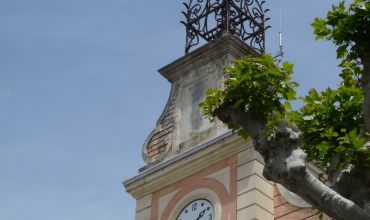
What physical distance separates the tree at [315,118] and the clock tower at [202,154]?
7.91 metres

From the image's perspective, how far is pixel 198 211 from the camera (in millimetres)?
20859

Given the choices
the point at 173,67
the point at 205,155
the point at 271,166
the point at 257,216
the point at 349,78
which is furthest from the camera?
the point at 173,67

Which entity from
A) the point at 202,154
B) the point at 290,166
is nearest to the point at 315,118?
the point at 290,166

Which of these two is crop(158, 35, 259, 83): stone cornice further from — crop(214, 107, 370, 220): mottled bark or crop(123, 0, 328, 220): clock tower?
crop(214, 107, 370, 220): mottled bark

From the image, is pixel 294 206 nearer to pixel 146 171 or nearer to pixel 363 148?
pixel 146 171

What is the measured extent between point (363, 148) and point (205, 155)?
9.70 meters

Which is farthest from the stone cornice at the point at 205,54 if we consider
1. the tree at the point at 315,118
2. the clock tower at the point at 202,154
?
the tree at the point at 315,118

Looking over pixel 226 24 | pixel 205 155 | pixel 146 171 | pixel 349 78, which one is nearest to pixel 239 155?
pixel 205 155

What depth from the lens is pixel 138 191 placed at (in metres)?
22.2

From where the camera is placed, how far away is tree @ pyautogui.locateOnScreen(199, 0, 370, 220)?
10.9m

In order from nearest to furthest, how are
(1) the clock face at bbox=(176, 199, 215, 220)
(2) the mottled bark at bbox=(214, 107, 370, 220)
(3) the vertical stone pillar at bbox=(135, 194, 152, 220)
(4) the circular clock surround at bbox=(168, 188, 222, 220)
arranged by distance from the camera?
(2) the mottled bark at bbox=(214, 107, 370, 220) < (4) the circular clock surround at bbox=(168, 188, 222, 220) < (1) the clock face at bbox=(176, 199, 215, 220) < (3) the vertical stone pillar at bbox=(135, 194, 152, 220)

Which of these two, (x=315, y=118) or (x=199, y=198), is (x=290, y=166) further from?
(x=199, y=198)

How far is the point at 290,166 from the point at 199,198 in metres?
10.0

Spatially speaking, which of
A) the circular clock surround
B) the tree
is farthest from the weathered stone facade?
the tree
